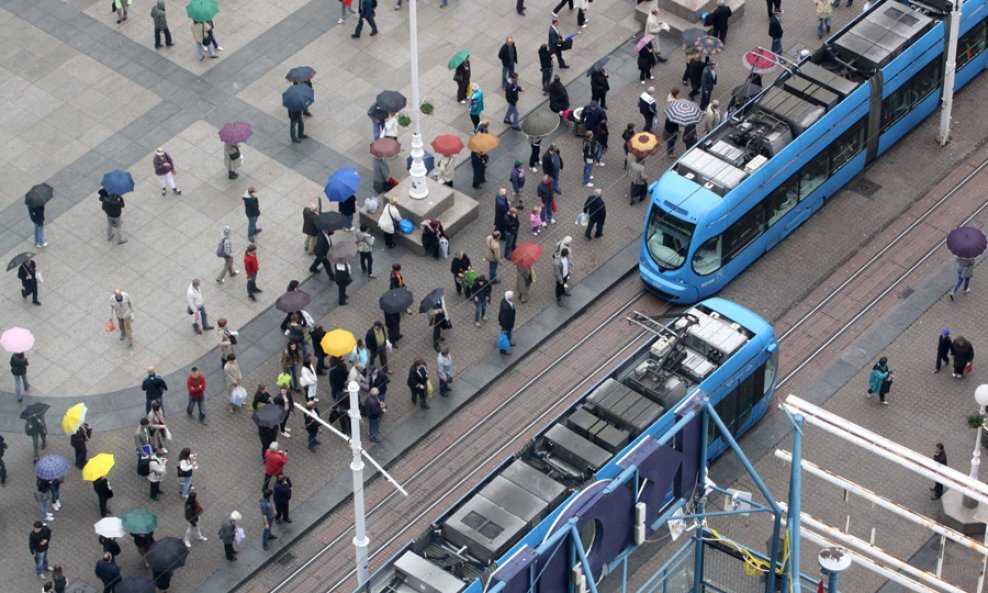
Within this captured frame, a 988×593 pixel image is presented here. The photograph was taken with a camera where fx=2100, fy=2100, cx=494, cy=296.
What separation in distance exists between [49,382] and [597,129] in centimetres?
1582

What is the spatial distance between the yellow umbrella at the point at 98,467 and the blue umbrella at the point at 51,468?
512mm

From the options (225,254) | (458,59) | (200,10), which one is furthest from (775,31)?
(225,254)

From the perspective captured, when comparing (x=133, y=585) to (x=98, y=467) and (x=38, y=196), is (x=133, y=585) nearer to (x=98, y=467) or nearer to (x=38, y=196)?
(x=98, y=467)

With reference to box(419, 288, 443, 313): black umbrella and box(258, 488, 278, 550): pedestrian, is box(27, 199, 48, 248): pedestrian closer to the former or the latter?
box(419, 288, 443, 313): black umbrella

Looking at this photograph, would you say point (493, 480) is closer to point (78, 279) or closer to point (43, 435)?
point (43, 435)

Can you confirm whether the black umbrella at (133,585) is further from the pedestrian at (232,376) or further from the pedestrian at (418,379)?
the pedestrian at (418,379)

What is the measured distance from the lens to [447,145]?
54.3 meters

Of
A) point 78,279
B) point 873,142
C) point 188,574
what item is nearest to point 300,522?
point 188,574

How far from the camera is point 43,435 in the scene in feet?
160

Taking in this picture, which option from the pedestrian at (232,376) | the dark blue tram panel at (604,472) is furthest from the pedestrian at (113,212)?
the dark blue tram panel at (604,472)

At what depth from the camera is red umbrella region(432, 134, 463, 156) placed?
54281 mm

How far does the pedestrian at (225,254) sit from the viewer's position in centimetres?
5203

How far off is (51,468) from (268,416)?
490cm

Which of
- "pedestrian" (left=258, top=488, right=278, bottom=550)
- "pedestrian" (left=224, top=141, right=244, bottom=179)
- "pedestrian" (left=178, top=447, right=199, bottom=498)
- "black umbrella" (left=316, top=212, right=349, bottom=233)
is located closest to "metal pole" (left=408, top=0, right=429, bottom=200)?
"black umbrella" (left=316, top=212, right=349, bottom=233)
